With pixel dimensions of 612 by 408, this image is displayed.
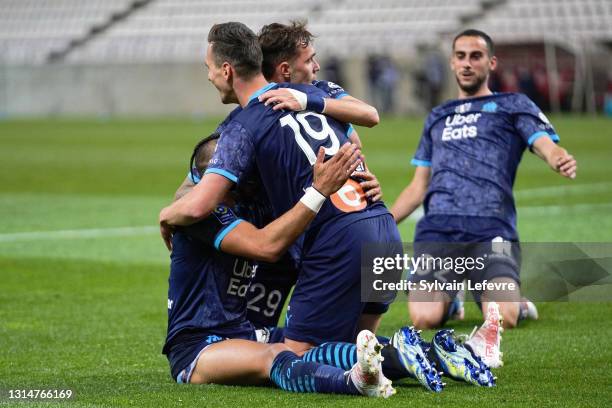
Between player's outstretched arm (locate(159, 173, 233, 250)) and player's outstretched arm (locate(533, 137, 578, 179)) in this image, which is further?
player's outstretched arm (locate(533, 137, 578, 179))

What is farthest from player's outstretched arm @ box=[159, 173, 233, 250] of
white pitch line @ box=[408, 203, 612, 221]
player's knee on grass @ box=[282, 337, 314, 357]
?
white pitch line @ box=[408, 203, 612, 221]

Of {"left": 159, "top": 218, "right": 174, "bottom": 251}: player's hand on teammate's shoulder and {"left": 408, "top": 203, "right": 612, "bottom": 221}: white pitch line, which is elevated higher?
{"left": 159, "top": 218, "right": 174, "bottom": 251}: player's hand on teammate's shoulder

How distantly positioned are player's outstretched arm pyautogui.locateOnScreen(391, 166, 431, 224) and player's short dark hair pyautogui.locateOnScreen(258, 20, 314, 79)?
2005 mm

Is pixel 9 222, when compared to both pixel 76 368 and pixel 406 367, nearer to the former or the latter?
pixel 76 368

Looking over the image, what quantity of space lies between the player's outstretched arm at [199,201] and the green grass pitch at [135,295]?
0.79 metres

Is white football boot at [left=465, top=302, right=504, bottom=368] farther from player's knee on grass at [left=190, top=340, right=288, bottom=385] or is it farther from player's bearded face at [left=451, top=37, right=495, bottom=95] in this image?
player's bearded face at [left=451, top=37, right=495, bottom=95]

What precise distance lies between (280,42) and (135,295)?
3625 millimetres

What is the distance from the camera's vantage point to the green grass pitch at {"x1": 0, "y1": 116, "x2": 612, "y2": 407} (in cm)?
544

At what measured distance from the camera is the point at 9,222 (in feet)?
44.6

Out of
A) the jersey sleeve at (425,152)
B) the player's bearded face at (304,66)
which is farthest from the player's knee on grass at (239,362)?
the jersey sleeve at (425,152)

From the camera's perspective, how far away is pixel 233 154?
5430 millimetres

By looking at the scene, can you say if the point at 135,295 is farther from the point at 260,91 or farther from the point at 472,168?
the point at 260,91

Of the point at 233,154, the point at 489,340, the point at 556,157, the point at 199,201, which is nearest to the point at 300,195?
the point at 233,154

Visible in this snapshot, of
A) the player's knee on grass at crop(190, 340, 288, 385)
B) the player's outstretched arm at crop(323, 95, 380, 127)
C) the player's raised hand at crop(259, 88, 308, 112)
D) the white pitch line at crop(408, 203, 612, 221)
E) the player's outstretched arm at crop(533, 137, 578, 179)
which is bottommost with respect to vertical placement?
the white pitch line at crop(408, 203, 612, 221)
